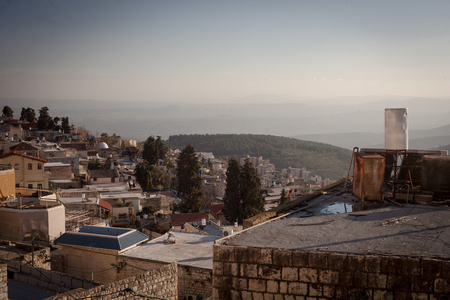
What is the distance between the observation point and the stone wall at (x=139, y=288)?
715 centimetres

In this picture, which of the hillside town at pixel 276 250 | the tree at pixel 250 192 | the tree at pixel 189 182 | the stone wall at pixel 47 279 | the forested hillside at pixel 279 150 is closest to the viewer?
the hillside town at pixel 276 250

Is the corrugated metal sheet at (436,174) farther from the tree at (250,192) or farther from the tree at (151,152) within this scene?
the tree at (151,152)

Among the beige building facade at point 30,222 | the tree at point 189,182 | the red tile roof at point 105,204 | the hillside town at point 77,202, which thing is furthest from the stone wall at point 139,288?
the tree at point 189,182

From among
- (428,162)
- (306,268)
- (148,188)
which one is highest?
(428,162)

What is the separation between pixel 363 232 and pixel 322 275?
1122 millimetres

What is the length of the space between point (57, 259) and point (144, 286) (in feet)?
22.4

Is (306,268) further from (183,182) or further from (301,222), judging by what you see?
(183,182)

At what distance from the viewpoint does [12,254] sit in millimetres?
11453

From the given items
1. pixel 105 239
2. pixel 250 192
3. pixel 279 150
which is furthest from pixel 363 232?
pixel 279 150

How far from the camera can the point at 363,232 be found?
5.38m

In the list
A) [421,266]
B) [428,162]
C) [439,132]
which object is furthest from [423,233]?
[439,132]

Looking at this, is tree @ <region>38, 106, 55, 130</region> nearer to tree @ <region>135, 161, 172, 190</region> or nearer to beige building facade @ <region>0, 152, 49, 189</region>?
tree @ <region>135, 161, 172, 190</region>

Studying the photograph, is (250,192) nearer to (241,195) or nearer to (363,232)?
(241,195)

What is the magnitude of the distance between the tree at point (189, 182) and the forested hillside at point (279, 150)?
5406 cm
